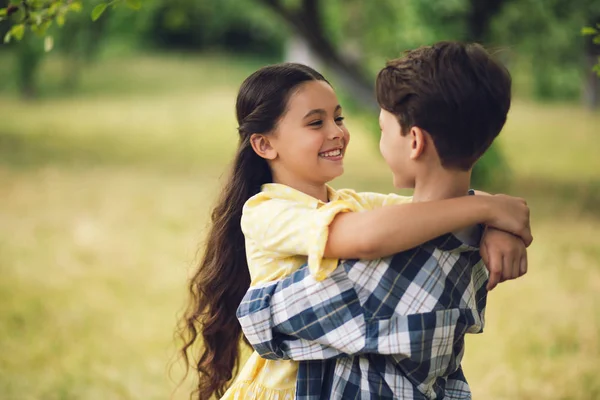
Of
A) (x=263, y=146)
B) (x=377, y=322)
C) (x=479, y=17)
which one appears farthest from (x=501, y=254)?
(x=479, y=17)

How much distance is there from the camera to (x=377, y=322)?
185 cm

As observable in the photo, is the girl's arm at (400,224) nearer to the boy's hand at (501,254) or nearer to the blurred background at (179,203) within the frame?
the boy's hand at (501,254)

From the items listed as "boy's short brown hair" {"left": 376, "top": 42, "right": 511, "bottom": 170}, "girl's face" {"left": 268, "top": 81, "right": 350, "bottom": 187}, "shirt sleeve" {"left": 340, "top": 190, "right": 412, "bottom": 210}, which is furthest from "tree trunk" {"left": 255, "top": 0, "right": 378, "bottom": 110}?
"boy's short brown hair" {"left": 376, "top": 42, "right": 511, "bottom": 170}

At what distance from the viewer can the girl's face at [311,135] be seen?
2152 millimetres

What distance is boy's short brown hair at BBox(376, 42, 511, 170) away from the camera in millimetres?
1755

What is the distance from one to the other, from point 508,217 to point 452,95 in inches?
13.1

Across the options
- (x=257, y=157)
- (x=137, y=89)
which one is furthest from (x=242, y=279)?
(x=137, y=89)

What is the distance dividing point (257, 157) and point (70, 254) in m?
5.62

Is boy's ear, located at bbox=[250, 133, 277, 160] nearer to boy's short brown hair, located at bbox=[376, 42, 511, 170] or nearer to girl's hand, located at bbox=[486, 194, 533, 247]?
boy's short brown hair, located at bbox=[376, 42, 511, 170]

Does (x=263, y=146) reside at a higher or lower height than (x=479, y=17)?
lower

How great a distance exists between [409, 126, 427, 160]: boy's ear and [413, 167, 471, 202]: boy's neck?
7 centimetres

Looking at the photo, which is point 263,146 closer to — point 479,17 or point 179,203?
Answer: point 479,17

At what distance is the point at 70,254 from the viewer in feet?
24.7

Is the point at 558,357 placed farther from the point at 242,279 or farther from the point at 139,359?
the point at 242,279
